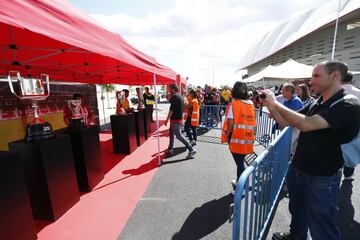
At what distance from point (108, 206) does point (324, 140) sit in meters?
3.06

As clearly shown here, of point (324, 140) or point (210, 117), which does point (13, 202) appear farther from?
point (210, 117)

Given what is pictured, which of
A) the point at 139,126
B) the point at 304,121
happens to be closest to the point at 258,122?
the point at 139,126

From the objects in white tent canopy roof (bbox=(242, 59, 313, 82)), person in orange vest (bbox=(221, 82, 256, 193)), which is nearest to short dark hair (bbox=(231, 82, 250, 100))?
person in orange vest (bbox=(221, 82, 256, 193))

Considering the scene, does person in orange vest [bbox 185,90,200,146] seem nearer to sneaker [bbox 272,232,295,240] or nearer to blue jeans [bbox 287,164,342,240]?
sneaker [bbox 272,232,295,240]

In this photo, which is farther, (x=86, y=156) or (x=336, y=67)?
(x=86, y=156)

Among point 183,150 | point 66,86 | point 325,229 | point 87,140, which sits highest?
point 66,86

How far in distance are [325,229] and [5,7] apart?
3.14 meters

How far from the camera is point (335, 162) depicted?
5.73 feet

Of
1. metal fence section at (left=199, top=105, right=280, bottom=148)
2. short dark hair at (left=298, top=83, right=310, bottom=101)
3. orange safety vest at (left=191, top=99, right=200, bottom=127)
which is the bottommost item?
metal fence section at (left=199, top=105, right=280, bottom=148)

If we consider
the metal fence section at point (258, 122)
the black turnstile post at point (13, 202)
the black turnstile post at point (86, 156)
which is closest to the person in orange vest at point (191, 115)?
the metal fence section at point (258, 122)

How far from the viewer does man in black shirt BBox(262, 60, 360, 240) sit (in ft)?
5.16

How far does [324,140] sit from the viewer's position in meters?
1.72

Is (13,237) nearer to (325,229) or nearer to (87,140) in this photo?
(87,140)

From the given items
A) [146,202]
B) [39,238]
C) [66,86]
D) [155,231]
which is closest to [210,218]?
[155,231]
